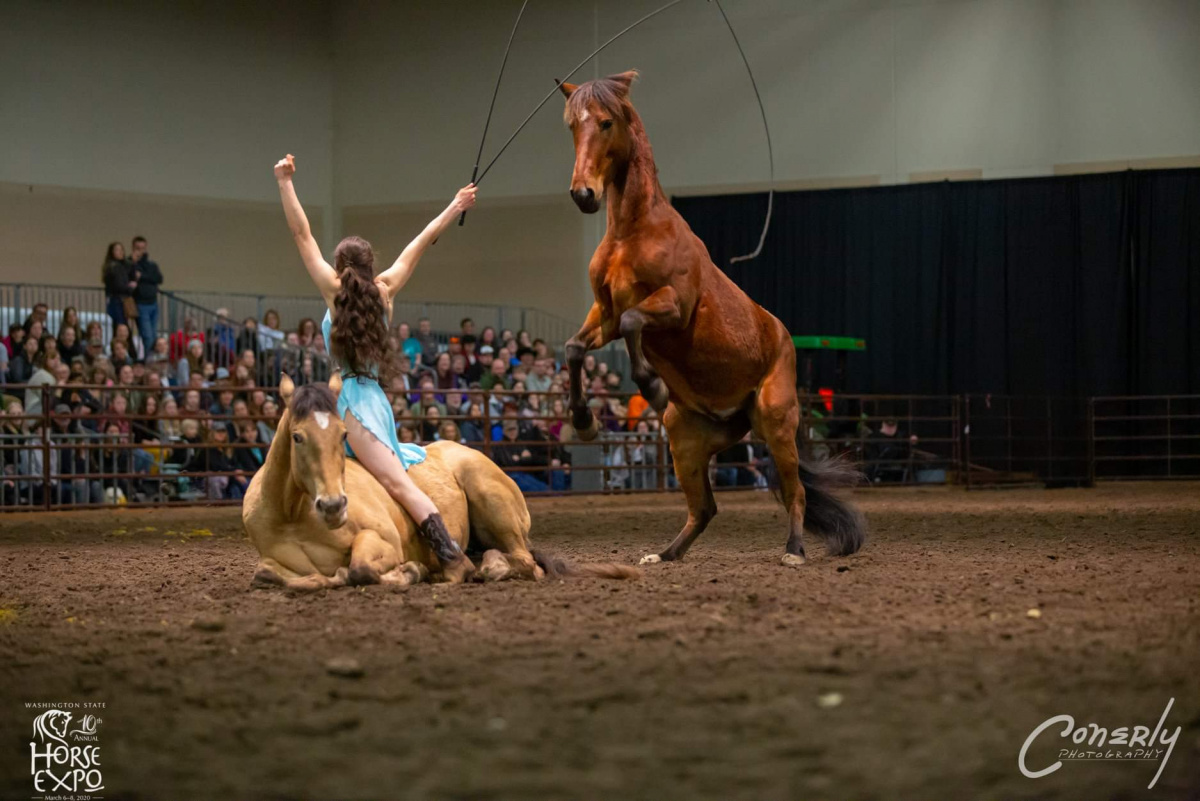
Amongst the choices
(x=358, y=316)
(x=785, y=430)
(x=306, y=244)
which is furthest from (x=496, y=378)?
(x=358, y=316)

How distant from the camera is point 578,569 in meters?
5.30

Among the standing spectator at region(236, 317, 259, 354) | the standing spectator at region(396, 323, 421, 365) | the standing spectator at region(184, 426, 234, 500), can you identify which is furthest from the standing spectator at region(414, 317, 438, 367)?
the standing spectator at region(184, 426, 234, 500)

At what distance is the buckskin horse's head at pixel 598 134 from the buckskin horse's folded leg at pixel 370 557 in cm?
173

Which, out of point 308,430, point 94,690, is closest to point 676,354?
point 308,430

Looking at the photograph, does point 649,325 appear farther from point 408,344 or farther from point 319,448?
point 408,344

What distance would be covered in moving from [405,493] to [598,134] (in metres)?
1.88

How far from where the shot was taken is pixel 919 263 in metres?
17.4

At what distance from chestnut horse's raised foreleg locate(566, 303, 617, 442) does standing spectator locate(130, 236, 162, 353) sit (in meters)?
10.4

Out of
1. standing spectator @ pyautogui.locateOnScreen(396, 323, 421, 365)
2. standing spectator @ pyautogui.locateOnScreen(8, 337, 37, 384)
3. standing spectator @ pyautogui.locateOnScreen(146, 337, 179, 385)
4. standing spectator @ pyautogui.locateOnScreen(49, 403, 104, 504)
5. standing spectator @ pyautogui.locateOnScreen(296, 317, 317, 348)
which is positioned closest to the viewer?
standing spectator @ pyautogui.locateOnScreen(49, 403, 104, 504)

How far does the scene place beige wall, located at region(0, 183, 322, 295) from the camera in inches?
746

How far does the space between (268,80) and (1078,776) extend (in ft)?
63.0

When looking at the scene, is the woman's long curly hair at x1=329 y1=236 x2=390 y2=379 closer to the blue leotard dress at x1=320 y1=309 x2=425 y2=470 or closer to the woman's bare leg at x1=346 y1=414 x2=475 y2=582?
the blue leotard dress at x1=320 y1=309 x2=425 y2=470

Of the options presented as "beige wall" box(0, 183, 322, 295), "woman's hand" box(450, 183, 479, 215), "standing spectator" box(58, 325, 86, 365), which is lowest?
"standing spectator" box(58, 325, 86, 365)

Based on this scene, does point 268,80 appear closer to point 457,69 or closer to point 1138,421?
point 457,69
